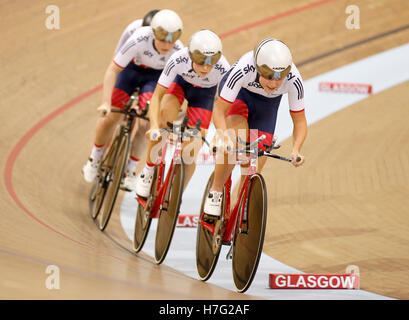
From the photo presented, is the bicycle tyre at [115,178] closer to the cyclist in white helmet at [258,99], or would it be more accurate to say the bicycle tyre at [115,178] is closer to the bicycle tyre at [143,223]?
the bicycle tyre at [143,223]

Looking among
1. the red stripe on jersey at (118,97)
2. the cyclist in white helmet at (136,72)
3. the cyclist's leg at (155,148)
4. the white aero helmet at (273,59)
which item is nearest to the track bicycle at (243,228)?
the white aero helmet at (273,59)

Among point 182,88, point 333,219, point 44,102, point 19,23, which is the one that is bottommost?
point 333,219

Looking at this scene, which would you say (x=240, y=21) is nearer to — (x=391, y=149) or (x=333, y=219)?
(x=391, y=149)

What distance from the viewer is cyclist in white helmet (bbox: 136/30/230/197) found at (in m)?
3.79

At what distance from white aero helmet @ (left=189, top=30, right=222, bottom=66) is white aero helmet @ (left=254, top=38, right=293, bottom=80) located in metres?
0.50

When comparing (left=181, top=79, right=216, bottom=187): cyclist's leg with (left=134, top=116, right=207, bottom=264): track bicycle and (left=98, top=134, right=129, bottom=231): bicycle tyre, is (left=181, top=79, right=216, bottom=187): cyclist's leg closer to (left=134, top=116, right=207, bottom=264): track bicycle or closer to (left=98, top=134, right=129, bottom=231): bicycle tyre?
(left=134, top=116, right=207, bottom=264): track bicycle

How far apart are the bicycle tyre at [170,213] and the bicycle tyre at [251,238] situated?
0.47 m

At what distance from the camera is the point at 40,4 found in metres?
8.27

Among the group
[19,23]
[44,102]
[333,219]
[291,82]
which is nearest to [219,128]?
[291,82]

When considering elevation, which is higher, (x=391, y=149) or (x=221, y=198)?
(x=391, y=149)

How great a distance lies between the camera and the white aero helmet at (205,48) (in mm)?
3744

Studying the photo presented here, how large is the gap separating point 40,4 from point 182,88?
15.0 feet

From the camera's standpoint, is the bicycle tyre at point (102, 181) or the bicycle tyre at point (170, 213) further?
the bicycle tyre at point (102, 181)

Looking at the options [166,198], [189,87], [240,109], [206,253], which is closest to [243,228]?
[206,253]
